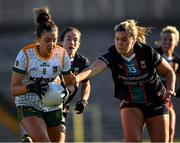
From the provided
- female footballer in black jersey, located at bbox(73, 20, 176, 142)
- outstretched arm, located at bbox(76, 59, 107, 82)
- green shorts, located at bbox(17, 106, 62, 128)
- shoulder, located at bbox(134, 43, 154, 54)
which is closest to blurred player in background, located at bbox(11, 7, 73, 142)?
green shorts, located at bbox(17, 106, 62, 128)

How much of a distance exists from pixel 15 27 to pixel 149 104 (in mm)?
15410

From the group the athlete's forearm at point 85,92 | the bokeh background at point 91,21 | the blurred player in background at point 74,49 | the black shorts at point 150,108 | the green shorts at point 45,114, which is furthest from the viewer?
the bokeh background at point 91,21

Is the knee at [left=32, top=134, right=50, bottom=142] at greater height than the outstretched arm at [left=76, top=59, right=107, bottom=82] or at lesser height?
lesser

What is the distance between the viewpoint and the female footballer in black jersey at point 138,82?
8742 millimetres

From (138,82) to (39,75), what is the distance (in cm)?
126

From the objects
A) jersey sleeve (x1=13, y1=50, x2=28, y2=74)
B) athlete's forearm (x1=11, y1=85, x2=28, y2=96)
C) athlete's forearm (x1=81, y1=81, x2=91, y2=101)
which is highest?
jersey sleeve (x1=13, y1=50, x2=28, y2=74)

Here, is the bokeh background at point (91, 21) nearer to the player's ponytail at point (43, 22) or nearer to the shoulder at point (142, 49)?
the shoulder at point (142, 49)

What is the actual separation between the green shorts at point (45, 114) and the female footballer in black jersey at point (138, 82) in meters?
0.58

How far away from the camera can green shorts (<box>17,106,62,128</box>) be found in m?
8.19

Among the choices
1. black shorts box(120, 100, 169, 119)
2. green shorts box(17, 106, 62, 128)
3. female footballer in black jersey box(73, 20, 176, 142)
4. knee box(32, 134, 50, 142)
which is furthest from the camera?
black shorts box(120, 100, 169, 119)

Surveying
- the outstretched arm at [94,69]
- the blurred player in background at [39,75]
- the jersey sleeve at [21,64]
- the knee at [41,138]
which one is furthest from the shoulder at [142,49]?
the knee at [41,138]

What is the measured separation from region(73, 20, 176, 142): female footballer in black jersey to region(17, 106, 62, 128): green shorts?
58 cm

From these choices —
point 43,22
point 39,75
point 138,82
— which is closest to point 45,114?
point 39,75

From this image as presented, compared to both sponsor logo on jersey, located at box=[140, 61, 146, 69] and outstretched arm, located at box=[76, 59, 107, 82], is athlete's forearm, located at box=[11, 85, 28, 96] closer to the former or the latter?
outstretched arm, located at box=[76, 59, 107, 82]
